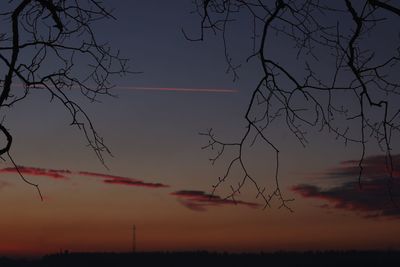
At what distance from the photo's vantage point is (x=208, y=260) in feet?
315

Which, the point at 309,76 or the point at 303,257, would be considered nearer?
the point at 309,76

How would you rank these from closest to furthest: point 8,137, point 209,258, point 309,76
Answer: point 8,137
point 309,76
point 209,258

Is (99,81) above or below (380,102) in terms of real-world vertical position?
above

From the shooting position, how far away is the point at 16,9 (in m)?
4.66

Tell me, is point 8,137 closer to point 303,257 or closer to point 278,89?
point 278,89

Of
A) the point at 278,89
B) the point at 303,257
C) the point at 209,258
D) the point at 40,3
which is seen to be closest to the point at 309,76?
the point at 278,89

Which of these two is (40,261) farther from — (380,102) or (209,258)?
(380,102)

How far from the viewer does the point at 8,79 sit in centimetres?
460

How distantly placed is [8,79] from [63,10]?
723 millimetres

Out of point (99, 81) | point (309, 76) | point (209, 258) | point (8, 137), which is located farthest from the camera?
point (209, 258)

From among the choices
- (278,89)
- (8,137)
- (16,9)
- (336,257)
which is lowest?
(8,137)

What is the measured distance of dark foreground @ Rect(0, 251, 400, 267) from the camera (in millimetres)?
95250

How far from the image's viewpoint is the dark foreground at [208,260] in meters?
95.2

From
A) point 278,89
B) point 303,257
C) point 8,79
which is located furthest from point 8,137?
point 303,257
